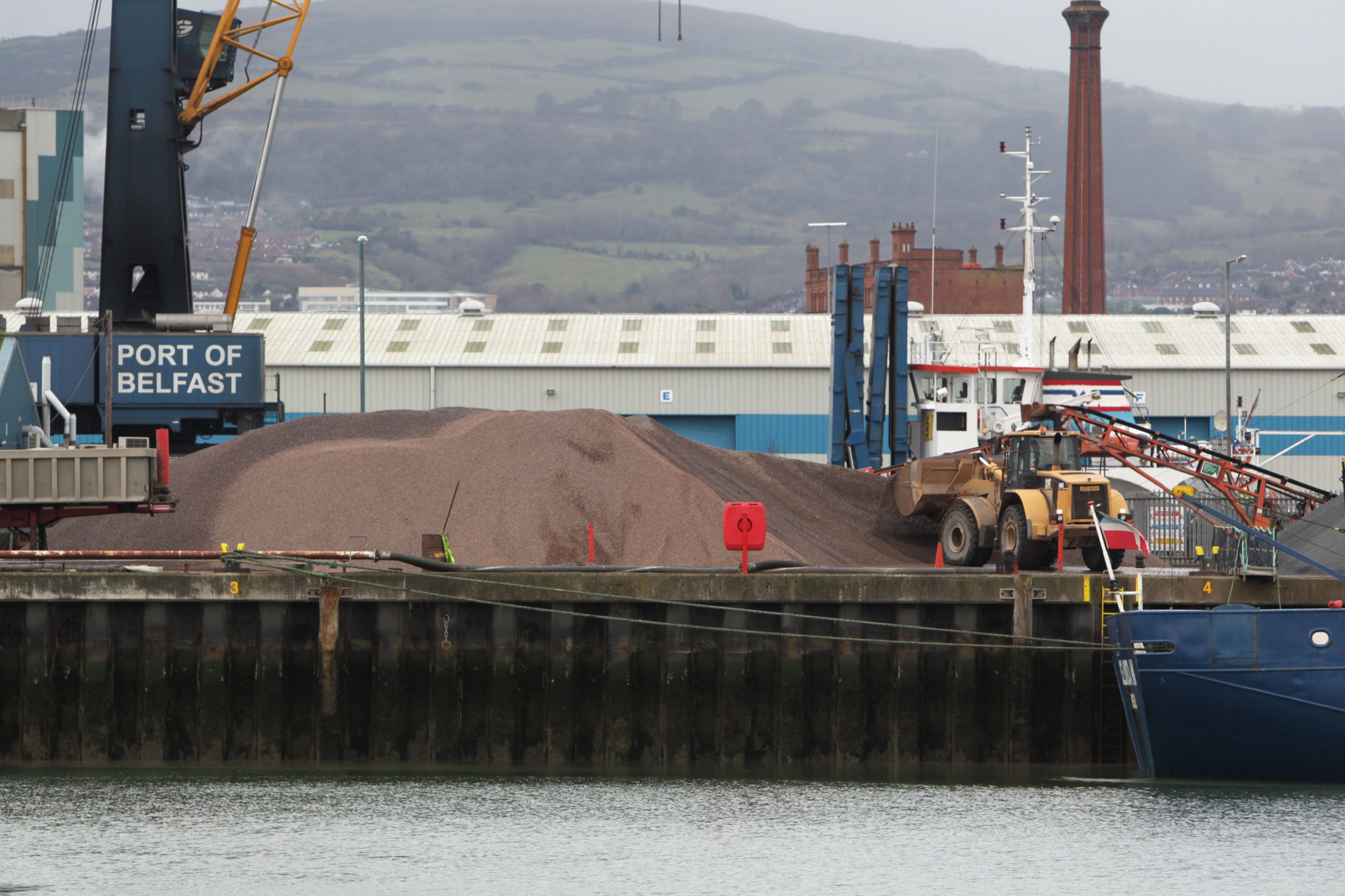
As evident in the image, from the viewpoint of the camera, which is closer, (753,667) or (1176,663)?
(1176,663)

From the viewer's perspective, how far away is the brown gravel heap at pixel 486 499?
83.6ft

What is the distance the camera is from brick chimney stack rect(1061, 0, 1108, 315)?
103062 mm

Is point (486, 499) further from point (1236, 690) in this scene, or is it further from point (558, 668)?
point (1236, 690)

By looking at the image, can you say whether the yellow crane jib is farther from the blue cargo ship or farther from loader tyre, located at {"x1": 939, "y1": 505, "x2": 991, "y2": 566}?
the blue cargo ship

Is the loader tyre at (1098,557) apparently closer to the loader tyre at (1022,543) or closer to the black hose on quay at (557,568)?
the loader tyre at (1022,543)

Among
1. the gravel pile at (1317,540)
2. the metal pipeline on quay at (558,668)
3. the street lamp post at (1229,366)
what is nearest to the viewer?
the metal pipeline on quay at (558,668)

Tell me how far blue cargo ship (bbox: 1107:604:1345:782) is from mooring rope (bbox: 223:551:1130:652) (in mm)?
1040

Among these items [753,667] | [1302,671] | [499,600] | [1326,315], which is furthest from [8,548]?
[1326,315]

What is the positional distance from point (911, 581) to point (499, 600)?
5404mm

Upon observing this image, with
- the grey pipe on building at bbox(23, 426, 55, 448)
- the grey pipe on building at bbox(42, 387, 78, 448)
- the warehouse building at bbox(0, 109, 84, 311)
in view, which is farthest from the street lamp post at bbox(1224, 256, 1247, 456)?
the warehouse building at bbox(0, 109, 84, 311)

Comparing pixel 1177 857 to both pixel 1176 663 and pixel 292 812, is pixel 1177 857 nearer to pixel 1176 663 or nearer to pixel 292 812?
pixel 1176 663

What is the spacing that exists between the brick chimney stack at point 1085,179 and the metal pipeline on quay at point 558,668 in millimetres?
83454

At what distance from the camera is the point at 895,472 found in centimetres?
3045

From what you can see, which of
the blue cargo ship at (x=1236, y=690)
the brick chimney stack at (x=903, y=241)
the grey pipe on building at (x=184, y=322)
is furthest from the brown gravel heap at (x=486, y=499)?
the brick chimney stack at (x=903, y=241)
